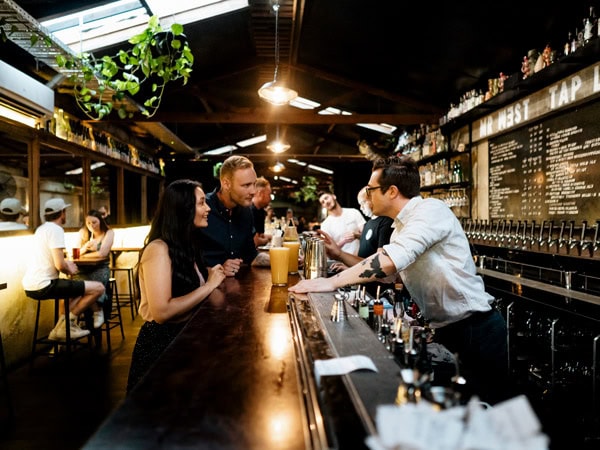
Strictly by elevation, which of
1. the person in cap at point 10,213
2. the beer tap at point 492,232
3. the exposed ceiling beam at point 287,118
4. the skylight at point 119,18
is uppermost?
the skylight at point 119,18

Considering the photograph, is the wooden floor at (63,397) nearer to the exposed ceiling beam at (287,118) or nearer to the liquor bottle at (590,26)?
the exposed ceiling beam at (287,118)

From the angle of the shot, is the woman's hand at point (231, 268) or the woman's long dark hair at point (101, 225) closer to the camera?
the woman's hand at point (231, 268)

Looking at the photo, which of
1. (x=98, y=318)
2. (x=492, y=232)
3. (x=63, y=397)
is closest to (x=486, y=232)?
(x=492, y=232)

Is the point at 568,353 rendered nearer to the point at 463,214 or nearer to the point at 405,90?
the point at 463,214

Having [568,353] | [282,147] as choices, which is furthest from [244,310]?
[282,147]

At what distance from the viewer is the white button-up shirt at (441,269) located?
6.63 feet

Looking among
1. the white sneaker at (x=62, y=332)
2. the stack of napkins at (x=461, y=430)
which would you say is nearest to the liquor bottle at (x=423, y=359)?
the stack of napkins at (x=461, y=430)

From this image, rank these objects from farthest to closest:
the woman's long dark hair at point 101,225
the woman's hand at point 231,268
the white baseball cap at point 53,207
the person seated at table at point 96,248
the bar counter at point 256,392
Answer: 1. the woman's long dark hair at point 101,225
2. the person seated at table at point 96,248
3. the white baseball cap at point 53,207
4. the woman's hand at point 231,268
5. the bar counter at point 256,392

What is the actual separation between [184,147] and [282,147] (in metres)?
2.61

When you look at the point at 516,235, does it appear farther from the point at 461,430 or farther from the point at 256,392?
the point at 461,430

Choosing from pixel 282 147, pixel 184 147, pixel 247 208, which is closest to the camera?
pixel 247 208

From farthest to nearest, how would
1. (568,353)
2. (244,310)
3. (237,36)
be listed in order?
(237,36) < (568,353) < (244,310)

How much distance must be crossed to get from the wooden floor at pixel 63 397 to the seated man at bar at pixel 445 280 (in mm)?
2249

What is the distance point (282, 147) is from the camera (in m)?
9.09
